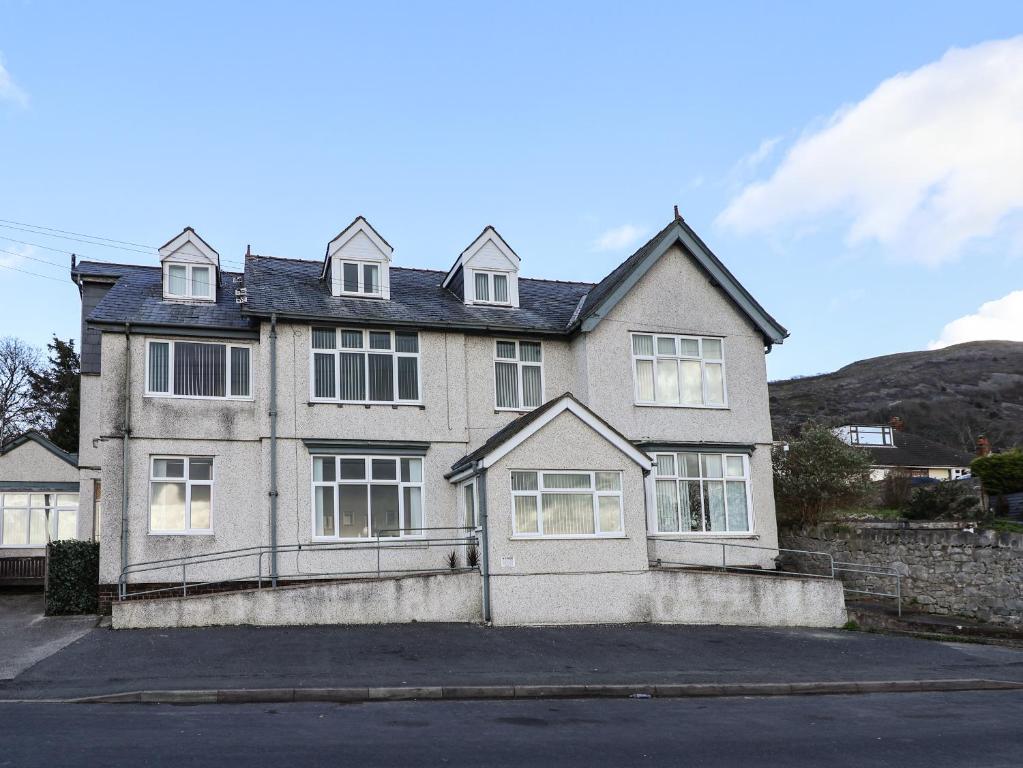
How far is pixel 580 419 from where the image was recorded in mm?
20672

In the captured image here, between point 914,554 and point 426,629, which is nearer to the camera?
point 426,629

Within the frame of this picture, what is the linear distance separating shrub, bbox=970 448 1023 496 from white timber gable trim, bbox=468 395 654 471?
1026 cm

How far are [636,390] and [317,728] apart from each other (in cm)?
1511

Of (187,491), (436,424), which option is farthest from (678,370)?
(187,491)

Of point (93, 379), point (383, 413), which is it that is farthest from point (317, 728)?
point (93, 379)

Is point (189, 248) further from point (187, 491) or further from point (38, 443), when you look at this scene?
point (38, 443)

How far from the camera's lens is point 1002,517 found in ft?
79.7

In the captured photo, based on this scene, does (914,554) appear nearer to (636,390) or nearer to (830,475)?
(830,475)

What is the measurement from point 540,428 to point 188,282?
31.1 ft

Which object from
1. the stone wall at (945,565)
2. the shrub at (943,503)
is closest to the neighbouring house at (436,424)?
the stone wall at (945,565)

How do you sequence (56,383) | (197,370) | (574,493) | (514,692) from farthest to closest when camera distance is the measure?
(56,383) → (197,370) → (574,493) → (514,692)

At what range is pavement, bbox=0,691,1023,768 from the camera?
8945 mm

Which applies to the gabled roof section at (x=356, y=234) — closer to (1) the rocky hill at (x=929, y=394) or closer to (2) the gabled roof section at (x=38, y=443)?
(2) the gabled roof section at (x=38, y=443)

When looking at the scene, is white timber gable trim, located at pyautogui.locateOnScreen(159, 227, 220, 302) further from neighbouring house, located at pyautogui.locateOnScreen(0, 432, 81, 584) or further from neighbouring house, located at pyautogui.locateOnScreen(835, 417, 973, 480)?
neighbouring house, located at pyautogui.locateOnScreen(835, 417, 973, 480)
